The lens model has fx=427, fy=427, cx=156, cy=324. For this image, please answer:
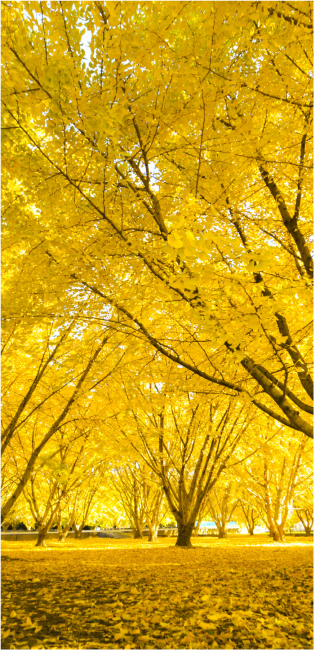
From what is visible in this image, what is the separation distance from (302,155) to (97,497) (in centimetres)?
2494

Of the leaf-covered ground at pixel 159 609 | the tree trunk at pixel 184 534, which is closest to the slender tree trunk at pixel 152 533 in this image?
the tree trunk at pixel 184 534

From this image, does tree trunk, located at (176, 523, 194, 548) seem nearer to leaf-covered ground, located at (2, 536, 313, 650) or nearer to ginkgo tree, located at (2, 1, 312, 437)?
leaf-covered ground, located at (2, 536, 313, 650)

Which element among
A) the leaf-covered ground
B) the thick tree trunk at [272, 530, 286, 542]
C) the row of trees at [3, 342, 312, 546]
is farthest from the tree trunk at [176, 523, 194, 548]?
the thick tree trunk at [272, 530, 286, 542]

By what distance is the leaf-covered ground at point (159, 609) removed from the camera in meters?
2.99

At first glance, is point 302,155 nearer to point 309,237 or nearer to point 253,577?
point 309,237

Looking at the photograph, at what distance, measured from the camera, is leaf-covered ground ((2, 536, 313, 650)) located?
299 cm

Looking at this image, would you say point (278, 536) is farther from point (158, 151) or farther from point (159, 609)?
point (158, 151)

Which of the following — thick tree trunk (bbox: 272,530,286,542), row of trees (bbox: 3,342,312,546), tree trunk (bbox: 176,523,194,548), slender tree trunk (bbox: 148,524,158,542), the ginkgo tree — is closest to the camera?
the ginkgo tree

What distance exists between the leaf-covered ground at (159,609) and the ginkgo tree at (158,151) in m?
1.59

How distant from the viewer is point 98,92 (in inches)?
A: 114

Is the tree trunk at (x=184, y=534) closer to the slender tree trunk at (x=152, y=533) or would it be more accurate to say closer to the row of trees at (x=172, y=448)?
the row of trees at (x=172, y=448)

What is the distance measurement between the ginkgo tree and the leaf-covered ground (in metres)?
1.59

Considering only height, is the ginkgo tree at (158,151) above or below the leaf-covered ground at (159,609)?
above

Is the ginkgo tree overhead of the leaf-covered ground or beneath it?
overhead
